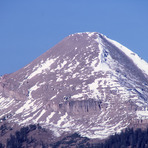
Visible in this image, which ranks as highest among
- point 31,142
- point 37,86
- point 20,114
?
point 37,86

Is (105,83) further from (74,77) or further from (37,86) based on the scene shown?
(37,86)

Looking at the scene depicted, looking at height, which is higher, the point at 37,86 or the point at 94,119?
the point at 37,86

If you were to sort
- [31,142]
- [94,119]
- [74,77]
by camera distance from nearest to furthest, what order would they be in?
[31,142], [94,119], [74,77]

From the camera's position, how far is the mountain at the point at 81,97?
156 meters

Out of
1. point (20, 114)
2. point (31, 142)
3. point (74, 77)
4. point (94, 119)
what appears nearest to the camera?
point (31, 142)

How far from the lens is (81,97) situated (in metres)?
170

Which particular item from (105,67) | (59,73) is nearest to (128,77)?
(105,67)

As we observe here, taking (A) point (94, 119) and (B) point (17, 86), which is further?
(B) point (17, 86)

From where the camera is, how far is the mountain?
511 feet

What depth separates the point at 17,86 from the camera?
193125mm

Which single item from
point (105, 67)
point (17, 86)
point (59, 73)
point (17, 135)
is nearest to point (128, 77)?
point (105, 67)

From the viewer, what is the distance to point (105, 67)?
186875 mm

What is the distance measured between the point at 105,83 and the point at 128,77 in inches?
557

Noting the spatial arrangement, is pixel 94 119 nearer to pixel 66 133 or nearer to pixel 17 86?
pixel 66 133
